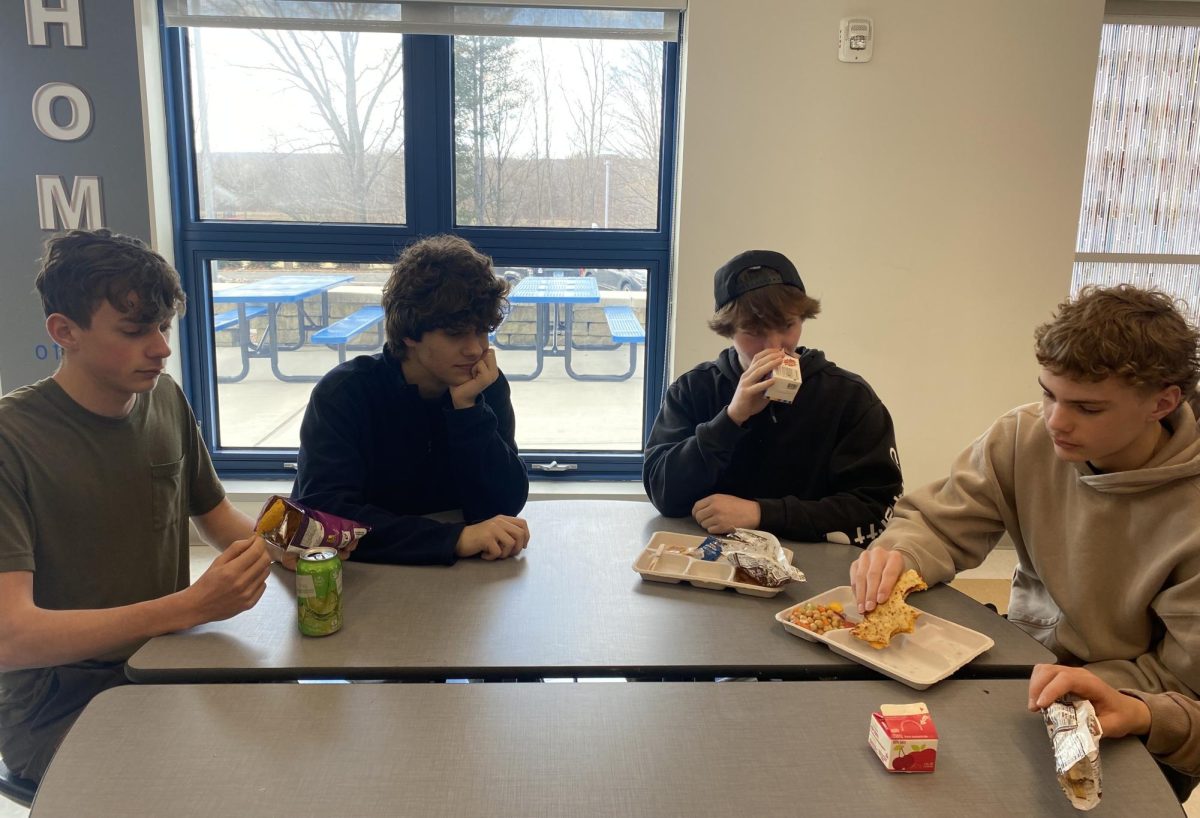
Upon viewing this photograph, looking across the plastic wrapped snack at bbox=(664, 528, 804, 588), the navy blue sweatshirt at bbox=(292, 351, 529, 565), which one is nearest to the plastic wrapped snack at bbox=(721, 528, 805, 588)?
the plastic wrapped snack at bbox=(664, 528, 804, 588)

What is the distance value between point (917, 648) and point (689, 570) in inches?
15.9

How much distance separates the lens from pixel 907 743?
0.99 m

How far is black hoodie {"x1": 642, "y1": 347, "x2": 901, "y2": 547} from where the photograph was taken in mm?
1725

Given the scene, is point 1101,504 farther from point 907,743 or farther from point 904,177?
point 904,177

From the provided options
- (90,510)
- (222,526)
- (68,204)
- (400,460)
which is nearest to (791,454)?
(400,460)

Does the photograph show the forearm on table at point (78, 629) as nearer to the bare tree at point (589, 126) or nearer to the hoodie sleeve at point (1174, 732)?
the hoodie sleeve at point (1174, 732)

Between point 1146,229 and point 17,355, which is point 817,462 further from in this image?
point 17,355

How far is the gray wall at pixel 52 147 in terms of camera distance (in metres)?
2.88

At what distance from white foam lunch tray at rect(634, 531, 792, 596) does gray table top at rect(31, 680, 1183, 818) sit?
284 millimetres

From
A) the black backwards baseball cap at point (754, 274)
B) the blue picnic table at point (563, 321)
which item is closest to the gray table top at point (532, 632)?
the black backwards baseball cap at point (754, 274)

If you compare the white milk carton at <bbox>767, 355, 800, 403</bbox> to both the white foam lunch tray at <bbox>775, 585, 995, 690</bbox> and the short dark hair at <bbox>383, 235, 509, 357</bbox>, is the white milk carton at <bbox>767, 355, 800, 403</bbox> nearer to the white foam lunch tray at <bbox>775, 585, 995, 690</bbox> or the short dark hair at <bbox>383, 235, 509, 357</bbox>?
the white foam lunch tray at <bbox>775, 585, 995, 690</bbox>

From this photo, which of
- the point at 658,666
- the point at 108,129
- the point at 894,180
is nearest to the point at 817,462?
the point at 658,666

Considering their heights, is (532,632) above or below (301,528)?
below

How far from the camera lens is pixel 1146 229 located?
11.2 ft
